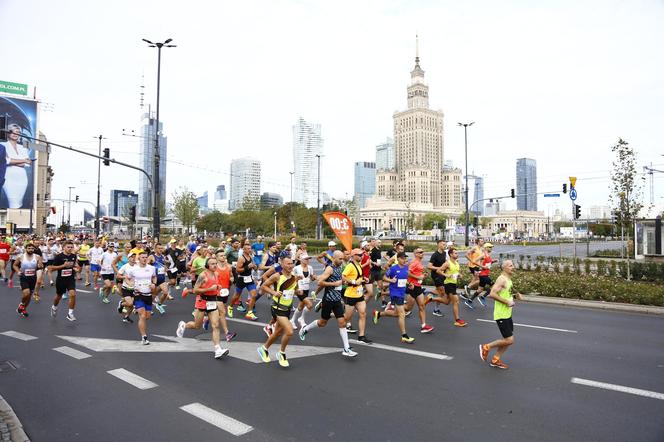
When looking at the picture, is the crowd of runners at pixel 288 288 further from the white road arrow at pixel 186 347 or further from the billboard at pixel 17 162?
the billboard at pixel 17 162

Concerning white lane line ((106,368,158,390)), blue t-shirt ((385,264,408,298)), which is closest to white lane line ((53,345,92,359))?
white lane line ((106,368,158,390))

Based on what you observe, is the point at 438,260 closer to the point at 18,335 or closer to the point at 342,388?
the point at 342,388

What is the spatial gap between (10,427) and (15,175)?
90.2 meters

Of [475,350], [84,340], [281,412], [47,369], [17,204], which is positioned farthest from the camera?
[17,204]

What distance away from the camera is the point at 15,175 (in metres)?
77.6

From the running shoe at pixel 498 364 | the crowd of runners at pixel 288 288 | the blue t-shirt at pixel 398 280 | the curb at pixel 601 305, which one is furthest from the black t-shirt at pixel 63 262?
the curb at pixel 601 305

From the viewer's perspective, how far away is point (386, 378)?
6434mm

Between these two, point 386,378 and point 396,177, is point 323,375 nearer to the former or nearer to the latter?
point 386,378

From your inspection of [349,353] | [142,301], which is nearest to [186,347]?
[142,301]

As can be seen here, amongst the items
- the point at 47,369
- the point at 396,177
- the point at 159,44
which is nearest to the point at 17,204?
the point at 159,44

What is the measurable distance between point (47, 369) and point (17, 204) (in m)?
87.7

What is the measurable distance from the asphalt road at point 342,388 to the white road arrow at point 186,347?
0.04 meters

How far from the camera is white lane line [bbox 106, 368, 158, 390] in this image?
6125mm

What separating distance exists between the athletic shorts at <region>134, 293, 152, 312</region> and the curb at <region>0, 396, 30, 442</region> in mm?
3381
